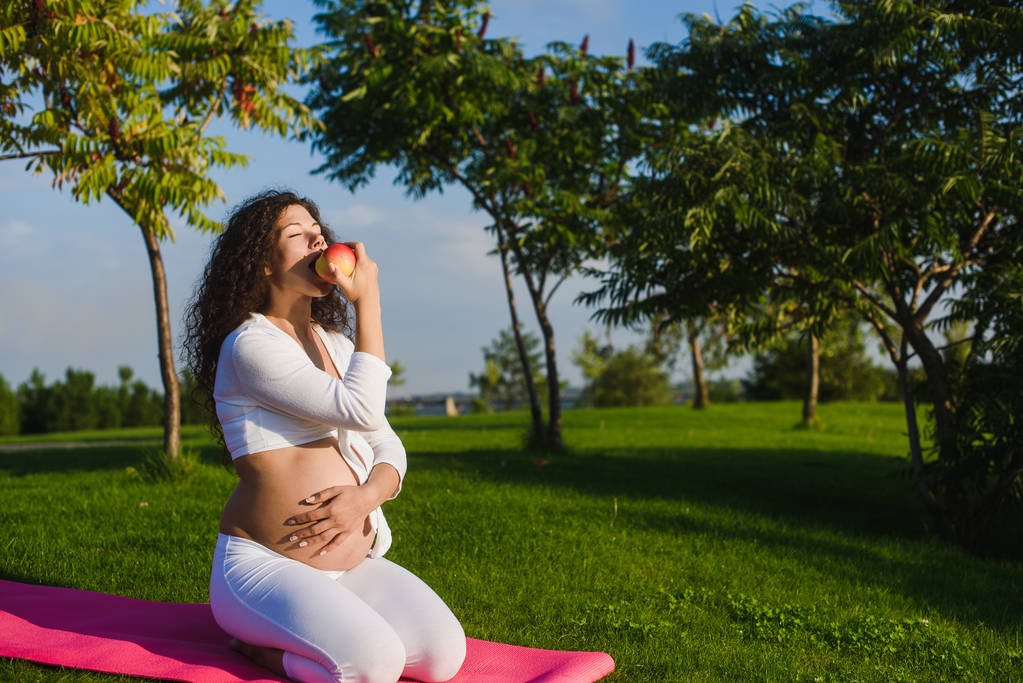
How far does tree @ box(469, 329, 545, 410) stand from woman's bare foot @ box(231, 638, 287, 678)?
4442 centimetres

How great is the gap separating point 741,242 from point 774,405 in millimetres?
22680

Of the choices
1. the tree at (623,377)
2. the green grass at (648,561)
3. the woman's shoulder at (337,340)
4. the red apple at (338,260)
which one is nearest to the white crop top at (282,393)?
the red apple at (338,260)

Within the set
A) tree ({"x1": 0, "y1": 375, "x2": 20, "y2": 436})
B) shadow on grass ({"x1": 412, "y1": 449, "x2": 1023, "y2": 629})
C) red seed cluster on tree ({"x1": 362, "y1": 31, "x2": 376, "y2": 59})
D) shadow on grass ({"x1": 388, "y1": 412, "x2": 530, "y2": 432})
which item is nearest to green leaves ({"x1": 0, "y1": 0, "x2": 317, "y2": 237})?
red seed cluster on tree ({"x1": 362, "y1": 31, "x2": 376, "y2": 59})

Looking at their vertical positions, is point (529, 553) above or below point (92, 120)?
below

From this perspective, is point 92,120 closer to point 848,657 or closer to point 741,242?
point 741,242

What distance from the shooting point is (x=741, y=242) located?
331 inches

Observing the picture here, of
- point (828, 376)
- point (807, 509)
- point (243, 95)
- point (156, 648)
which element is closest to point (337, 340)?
point (156, 648)

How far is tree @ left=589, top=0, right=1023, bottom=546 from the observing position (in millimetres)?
7098

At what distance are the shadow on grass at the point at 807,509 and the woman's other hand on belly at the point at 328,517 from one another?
437 centimetres

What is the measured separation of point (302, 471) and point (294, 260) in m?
0.86

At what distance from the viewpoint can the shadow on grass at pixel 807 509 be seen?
6.13 m

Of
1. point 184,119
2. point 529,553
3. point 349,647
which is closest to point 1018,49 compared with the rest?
point 529,553

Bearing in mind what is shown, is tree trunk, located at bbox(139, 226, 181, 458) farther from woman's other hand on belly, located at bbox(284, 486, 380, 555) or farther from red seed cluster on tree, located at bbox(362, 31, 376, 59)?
woman's other hand on belly, located at bbox(284, 486, 380, 555)

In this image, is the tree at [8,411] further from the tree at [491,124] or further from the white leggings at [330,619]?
the white leggings at [330,619]
